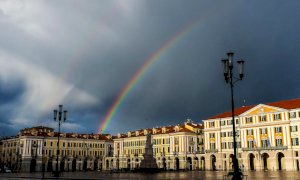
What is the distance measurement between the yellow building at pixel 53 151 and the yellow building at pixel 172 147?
14.9 m

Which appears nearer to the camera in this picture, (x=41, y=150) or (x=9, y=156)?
(x=41, y=150)

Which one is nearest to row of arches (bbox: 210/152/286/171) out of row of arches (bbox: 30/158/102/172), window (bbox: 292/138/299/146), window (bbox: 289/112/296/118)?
window (bbox: 292/138/299/146)

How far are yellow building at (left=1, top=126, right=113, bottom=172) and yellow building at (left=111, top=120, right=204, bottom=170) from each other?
14920 mm

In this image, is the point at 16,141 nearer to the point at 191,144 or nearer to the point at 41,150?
the point at 41,150

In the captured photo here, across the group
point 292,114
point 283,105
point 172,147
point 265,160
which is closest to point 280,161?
point 265,160

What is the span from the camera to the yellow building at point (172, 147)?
100688 millimetres

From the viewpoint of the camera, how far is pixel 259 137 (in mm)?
81312

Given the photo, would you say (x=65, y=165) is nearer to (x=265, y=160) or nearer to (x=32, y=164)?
(x=32, y=164)

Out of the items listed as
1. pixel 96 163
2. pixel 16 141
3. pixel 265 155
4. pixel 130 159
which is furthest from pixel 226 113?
pixel 16 141

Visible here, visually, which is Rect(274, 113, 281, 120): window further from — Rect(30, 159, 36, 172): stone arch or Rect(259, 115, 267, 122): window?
Rect(30, 159, 36, 172): stone arch

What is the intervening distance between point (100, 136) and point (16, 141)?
3183 cm

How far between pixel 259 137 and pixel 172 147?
3155 centimetres

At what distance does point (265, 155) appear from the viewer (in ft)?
266

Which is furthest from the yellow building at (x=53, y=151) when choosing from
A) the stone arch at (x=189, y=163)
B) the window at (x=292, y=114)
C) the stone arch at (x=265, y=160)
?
the window at (x=292, y=114)
